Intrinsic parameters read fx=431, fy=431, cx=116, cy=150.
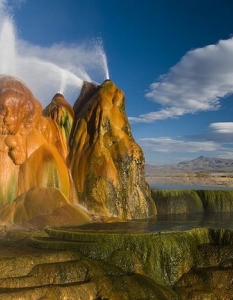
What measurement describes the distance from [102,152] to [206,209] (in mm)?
9625

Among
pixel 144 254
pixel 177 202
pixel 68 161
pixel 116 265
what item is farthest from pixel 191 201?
pixel 116 265

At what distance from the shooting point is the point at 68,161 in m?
24.6

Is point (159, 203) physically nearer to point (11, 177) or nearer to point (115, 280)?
point (11, 177)

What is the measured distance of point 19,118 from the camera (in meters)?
22.3

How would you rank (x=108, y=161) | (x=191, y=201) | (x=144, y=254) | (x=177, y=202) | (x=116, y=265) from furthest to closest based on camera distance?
(x=191, y=201) < (x=177, y=202) < (x=108, y=161) < (x=144, y=254) < (x=116, y=265)

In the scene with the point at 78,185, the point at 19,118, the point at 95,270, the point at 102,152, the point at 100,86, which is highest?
the point at 100,86

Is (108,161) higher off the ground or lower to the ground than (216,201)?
higher

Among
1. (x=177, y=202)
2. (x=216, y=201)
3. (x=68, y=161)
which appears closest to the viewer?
(x=68, y=161)

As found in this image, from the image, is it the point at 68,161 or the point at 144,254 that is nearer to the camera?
the point at 144,254

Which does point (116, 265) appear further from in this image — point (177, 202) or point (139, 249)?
point (177, 202)

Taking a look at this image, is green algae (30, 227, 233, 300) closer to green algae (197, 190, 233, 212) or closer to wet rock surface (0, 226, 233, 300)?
wet rock surface (0, 226, 233, 300)

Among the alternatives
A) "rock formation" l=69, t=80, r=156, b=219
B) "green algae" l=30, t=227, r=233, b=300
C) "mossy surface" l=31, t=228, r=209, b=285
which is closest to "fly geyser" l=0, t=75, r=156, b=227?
"rock formation" l=69, t=80, r=156, b=219

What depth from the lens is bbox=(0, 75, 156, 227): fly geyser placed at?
68.2ft

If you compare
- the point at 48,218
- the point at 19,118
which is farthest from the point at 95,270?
the point at 19,118
